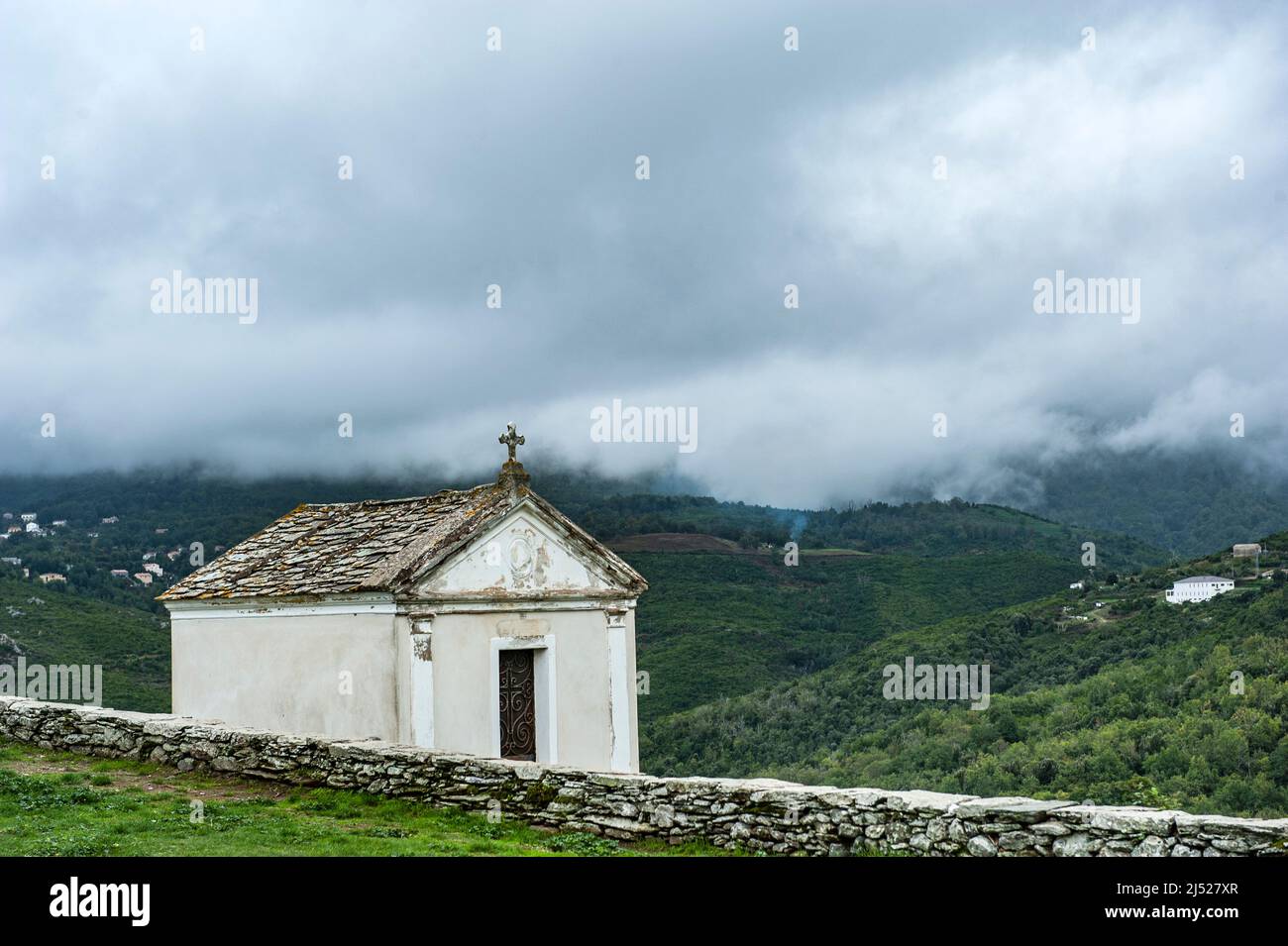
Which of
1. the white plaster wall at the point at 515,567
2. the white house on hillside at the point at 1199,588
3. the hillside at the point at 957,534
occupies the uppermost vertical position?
the hillside at the point at 957,534

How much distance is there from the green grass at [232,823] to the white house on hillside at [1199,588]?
3303cm

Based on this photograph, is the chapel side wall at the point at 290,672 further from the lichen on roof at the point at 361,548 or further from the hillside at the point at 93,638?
the hillside at the point at 93,638

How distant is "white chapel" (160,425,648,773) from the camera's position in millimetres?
14039

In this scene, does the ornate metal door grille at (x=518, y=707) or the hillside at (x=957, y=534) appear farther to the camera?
the hillside at (x=957, y=534)

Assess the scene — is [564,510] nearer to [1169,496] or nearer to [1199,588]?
[1199,588]

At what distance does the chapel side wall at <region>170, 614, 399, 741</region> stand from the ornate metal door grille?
5.13ft

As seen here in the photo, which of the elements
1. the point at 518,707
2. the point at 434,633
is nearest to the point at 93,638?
the point at 518,707

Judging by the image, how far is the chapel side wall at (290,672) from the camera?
1404 centimetres

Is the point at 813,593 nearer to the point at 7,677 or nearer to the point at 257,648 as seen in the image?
the point at 7,677

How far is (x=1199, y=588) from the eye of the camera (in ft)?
128

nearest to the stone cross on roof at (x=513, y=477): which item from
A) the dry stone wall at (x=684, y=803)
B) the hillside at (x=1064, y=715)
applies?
the dry stone wall at (x=684, y=803)

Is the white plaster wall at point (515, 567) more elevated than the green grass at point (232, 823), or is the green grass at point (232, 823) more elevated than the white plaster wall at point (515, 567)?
the white plaster wall at point (515, 567)

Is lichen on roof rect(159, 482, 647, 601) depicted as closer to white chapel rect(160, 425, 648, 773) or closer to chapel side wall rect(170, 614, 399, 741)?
white chapel rect(160, 425, 648, 773)
